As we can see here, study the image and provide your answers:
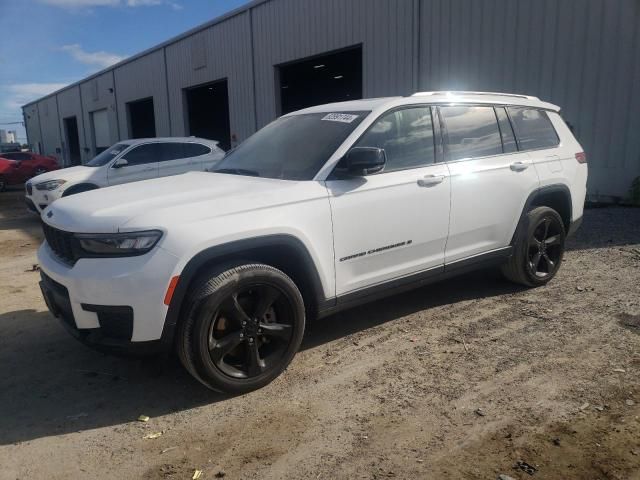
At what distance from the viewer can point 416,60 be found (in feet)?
40.5

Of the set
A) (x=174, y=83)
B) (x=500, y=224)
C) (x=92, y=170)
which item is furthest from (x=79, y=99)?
(x=500, y=224)

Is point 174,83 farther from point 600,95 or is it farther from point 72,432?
point 72,432

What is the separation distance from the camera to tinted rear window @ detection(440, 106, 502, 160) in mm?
4309

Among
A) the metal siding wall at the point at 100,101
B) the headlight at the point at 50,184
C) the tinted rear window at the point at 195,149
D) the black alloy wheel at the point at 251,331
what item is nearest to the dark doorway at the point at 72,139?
the metal siding wall at the point at 100,101

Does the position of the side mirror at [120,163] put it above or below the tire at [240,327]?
above

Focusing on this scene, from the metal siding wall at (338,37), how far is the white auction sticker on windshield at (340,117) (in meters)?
9.12

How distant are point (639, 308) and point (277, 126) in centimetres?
354

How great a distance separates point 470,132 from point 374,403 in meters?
2.53

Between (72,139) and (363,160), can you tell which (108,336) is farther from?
(72,139)

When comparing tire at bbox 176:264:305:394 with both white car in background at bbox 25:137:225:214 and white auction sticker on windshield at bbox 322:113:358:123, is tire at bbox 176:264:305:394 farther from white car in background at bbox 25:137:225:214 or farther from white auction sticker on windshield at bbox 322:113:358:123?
white car in background at bbox 25:137:225:214

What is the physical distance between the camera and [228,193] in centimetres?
337

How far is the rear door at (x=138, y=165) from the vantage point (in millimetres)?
10766

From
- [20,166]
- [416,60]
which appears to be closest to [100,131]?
[20,166]

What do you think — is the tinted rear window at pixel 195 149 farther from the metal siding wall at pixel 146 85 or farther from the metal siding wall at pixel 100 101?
the metal siding wall at pixel 100 101
